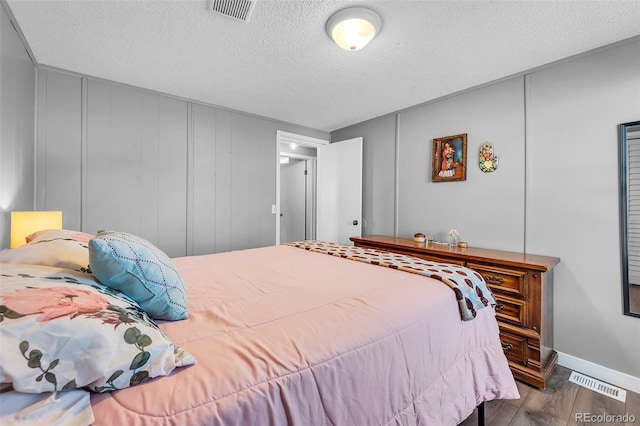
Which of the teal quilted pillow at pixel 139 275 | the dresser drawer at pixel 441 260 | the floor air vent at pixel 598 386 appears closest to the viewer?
the teal quilted pillow at pixel 139 275

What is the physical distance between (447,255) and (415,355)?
1563 millimetres

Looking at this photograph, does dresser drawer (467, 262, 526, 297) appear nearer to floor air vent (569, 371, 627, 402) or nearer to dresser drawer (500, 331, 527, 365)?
dresser drawer (500, 331, 527, 365)

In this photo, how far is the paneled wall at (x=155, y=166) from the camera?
2.48m

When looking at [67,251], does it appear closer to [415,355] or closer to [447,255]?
[415,355]

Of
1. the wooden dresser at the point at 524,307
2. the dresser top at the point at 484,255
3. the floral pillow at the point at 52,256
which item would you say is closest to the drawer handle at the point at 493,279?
the wooden dresser at the point at 524,307

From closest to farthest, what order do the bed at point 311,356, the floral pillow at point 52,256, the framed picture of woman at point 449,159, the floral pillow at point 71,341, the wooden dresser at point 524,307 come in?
the floral pillow at point 71,341
the bed at point 311,356
the floral pillow at point 52,256
the wooden dresser at point 524,307
the framed picture of woman at point 449,159

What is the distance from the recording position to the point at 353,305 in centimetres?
113

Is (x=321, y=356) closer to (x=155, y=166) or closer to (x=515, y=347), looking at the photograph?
(x=515, y=347)

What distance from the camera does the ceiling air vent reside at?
1.63 metres

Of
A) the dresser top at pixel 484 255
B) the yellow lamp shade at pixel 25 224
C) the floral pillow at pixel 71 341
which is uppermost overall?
the yellow lamp shade at pixel 25 224

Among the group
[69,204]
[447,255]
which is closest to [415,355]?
[447,255]

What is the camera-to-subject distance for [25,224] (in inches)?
64.3

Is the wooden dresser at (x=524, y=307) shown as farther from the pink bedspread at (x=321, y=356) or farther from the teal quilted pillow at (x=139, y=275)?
the teal quilted pillow at (x=139, y=275)

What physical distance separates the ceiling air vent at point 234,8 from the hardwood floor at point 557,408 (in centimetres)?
279
